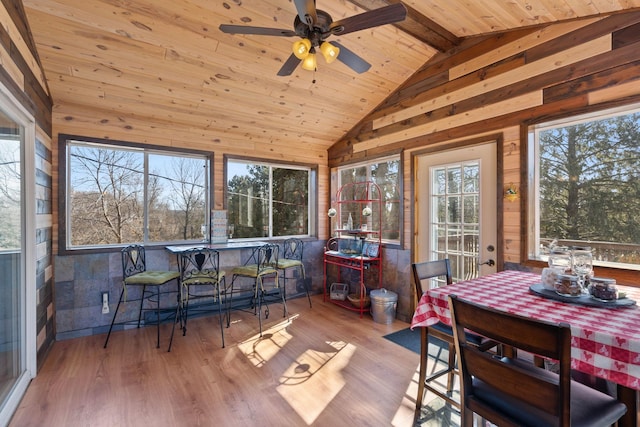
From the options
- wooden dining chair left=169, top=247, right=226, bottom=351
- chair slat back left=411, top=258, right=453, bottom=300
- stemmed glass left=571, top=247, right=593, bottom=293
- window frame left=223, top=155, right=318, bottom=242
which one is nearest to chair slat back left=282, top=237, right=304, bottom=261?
window frame left=223, top=155, right=318, bottom=242

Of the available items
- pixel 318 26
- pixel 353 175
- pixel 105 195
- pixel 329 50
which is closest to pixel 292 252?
pixel 353 175

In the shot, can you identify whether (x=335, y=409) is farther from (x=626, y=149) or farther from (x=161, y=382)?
(x=626, y=149)

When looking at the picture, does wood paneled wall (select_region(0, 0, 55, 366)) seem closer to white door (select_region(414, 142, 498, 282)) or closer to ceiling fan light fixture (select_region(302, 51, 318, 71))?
ceiling fan light fixture (select_region(302, 51, 318, 71))

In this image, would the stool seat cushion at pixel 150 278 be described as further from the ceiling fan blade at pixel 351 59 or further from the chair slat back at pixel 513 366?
the chair slat back at pixel 513 366

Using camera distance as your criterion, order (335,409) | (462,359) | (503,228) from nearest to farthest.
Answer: (462,359) < (335,409) < (503,228)

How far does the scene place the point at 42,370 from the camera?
8.44 ft

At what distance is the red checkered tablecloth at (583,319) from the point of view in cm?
109

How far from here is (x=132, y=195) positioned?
3627mm

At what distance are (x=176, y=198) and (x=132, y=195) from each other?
48cm

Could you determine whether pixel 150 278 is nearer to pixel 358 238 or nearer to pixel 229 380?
pixel 229 380

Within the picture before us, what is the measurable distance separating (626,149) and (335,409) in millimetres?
2860

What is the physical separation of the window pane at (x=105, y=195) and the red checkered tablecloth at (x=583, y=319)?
11.0 ft

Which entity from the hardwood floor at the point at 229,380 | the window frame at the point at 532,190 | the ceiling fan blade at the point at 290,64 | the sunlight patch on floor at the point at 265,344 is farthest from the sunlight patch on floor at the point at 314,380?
the ceiling fan blade at the point at 290,64

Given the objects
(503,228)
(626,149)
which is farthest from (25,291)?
(626,149)
